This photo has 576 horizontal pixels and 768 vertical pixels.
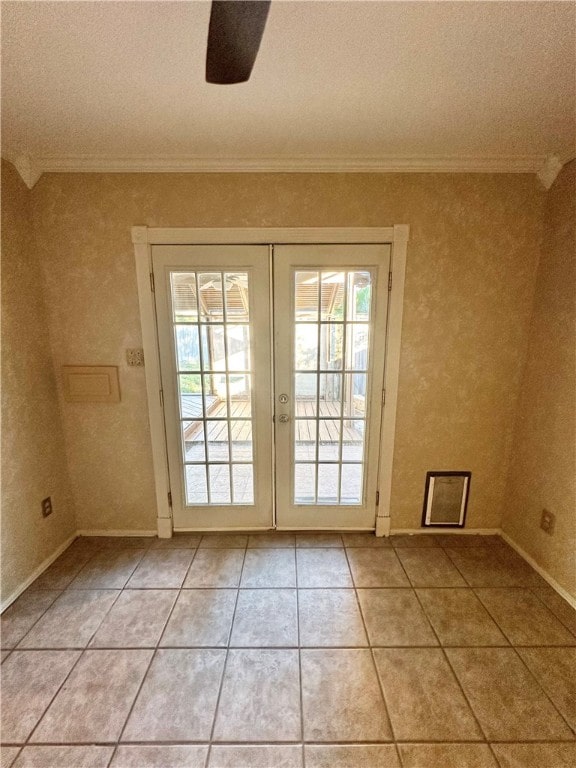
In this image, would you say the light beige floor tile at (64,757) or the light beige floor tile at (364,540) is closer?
the light beige floor tile at (64,757)

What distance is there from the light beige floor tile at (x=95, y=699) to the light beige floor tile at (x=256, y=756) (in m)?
0.41

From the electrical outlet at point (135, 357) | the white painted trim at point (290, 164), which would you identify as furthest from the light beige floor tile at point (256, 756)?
the white painted trim at point (290, 164)

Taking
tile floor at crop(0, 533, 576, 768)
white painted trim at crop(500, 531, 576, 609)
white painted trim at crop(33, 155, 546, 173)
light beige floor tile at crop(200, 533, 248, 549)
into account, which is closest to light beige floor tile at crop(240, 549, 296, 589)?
tile floor at crop(0, 533, 576, 768)

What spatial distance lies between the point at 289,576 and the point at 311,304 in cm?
169

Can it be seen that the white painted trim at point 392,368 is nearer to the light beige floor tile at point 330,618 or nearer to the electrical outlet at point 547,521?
the light beige floor tile at point 330,618

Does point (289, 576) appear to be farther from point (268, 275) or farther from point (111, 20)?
point (111, 20)

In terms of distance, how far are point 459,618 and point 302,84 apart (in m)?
2.62

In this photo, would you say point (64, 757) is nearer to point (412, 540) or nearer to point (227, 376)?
point (227, 376)

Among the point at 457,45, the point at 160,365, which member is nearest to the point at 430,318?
the point at 457,45

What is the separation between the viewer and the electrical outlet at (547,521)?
6.46 ft

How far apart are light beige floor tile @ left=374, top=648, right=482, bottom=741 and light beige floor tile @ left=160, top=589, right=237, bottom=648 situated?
0.77 m

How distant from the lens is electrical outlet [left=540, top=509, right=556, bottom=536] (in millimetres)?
1968

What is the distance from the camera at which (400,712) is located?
1318mm

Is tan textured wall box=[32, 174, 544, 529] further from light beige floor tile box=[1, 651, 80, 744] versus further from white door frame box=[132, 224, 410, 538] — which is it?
light beige floor tile box=[1, 651, 80, 744]
